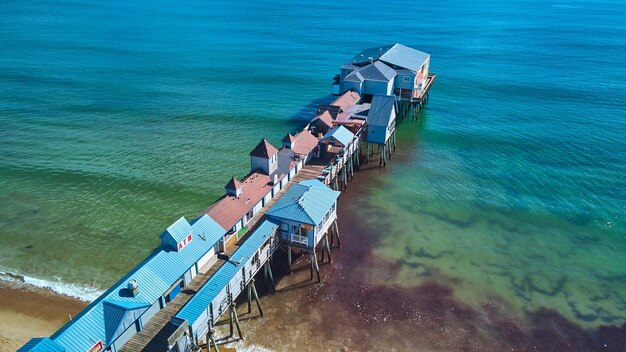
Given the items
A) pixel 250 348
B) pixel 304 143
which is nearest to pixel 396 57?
pixel 304 143

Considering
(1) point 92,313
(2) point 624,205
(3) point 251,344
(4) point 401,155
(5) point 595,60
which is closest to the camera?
(1) point 92,313

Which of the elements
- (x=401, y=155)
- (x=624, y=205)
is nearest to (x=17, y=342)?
(x=401, y=155)

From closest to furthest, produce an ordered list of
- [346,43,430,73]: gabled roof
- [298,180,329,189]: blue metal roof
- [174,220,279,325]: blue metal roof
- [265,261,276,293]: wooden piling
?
1. [174,220,279,325]: blue metal roof
2. [265,261,276,293]: wooden piling
3. [298,180,329,189]: blue metal roof
4. [346,43,430,73]: gabled roof

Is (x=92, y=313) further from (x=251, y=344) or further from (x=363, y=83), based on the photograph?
(x=363, y=83)

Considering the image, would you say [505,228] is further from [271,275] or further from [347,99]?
[347,99]

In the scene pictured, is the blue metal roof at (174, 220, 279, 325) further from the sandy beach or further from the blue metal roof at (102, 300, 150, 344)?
the sandy beach

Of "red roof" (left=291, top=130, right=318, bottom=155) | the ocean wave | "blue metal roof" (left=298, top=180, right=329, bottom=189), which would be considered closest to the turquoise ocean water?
the ocean wave

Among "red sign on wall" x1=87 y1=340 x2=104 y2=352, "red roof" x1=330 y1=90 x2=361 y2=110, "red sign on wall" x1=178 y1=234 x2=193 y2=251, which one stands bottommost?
"red sign on wall" x1=87 y1=340 x2=104 y2=352
